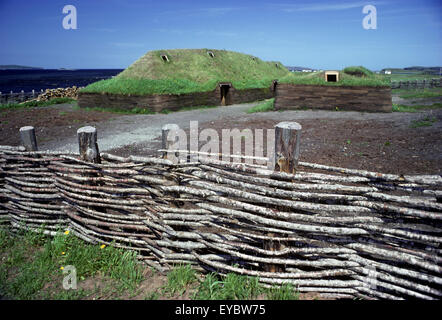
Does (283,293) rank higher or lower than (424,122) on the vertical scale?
lower

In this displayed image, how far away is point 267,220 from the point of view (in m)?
2.53

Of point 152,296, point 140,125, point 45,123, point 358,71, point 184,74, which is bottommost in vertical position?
point 152,296

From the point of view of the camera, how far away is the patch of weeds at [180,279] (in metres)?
2.74

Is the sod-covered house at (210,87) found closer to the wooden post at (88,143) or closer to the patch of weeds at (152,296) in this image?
the wooden post at (88,143)

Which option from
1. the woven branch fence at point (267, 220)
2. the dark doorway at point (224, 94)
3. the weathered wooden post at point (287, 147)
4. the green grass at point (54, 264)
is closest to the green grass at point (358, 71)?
the dark doorway at point (224, 94)

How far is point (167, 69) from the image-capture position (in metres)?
19.4

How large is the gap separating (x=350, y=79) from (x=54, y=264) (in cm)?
Answer: 1643

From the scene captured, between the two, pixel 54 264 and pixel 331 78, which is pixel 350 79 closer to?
pixel 331 78

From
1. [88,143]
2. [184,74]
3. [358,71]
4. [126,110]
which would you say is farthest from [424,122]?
[126,110]

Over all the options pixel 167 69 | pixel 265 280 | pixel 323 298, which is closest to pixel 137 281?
pixel 265 280

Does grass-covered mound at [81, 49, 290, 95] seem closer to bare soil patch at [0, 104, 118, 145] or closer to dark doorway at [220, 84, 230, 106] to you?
dark doorway at [220, 84, 230, 106]

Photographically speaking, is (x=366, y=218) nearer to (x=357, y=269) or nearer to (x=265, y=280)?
(x=357, y=269)

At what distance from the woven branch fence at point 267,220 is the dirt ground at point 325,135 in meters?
4.00
